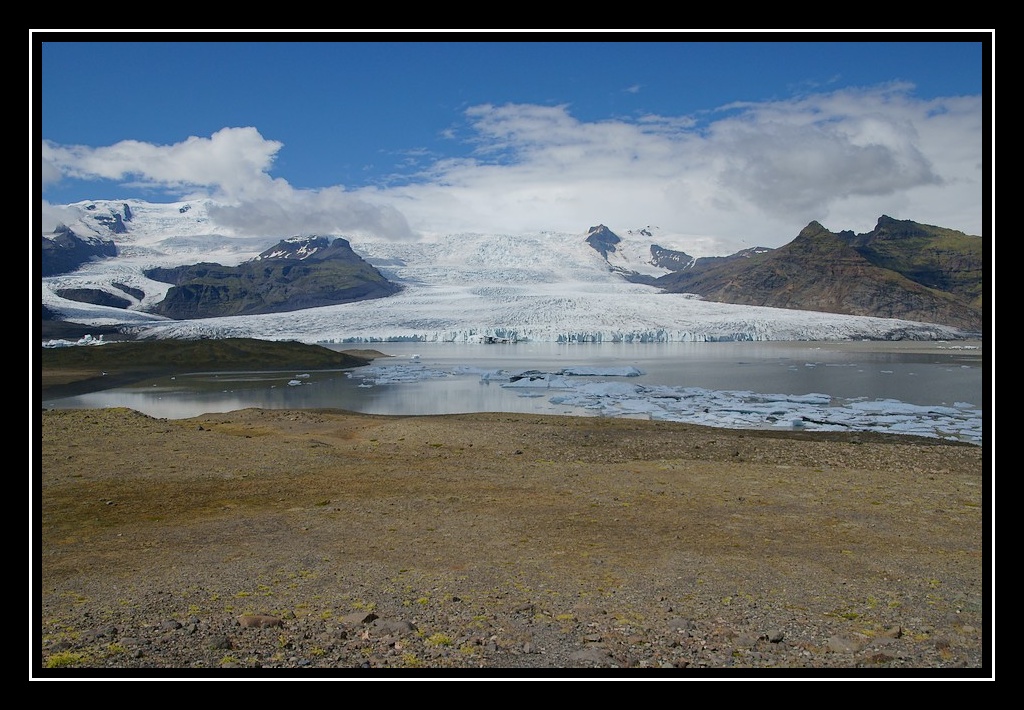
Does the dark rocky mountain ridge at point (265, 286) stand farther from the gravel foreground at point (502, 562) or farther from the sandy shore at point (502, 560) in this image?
the sandy shore at point (502, 560)

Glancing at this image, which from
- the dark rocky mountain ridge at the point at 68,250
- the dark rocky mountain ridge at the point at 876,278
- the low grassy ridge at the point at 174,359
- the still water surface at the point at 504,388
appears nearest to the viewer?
the still water surface at the point at 504,388

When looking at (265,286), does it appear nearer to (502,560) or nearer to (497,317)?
(497,317)

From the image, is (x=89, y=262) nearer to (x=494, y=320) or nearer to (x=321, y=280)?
(x=321, y=280)

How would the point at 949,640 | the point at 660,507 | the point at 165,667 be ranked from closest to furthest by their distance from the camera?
the point at 165,667 → the point at 949,640 → the point at 660,507

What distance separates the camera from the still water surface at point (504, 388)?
24594 mm

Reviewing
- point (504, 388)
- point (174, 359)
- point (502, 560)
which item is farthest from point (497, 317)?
point (502, 560)

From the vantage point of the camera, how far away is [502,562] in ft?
21.3

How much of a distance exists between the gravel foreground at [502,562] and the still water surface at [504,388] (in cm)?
1134

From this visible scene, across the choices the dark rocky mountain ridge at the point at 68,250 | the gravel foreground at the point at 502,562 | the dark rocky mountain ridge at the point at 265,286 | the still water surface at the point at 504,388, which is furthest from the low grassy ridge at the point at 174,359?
the dark rocky mountain ridge at the point at 68,250

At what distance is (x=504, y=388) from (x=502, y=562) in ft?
78.5

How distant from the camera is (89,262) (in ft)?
465

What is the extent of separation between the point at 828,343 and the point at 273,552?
70990 millimetres
